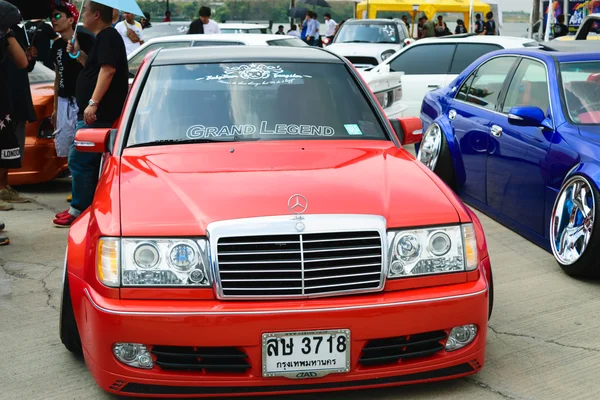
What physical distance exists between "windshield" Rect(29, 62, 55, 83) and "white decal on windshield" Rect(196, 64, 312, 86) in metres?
4.93

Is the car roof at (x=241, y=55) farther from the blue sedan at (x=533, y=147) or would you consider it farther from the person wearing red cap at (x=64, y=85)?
the person wearing red cap at (x=64, y=85)

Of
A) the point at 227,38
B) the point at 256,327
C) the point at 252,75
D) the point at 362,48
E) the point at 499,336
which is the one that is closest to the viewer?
the point at 256,327

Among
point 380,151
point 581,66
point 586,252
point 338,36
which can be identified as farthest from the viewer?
point 338,36

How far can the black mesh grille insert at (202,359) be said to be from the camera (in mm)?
3441

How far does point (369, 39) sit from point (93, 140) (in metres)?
14.4

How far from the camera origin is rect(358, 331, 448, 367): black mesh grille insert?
353 cm

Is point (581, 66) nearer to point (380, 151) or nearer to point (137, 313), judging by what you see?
point (380, 151)

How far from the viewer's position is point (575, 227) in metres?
5.61

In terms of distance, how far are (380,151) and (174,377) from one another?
1.63 meters

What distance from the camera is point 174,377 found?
11.4ft

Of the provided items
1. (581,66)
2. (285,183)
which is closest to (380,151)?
(285,183)

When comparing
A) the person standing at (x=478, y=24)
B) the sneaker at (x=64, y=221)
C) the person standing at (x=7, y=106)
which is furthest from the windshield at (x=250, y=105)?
the person standing at (x=478, y=24)

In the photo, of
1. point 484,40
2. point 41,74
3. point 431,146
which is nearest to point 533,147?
point 431,146

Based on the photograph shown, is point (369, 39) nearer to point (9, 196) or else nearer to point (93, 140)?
point (9, 196)
